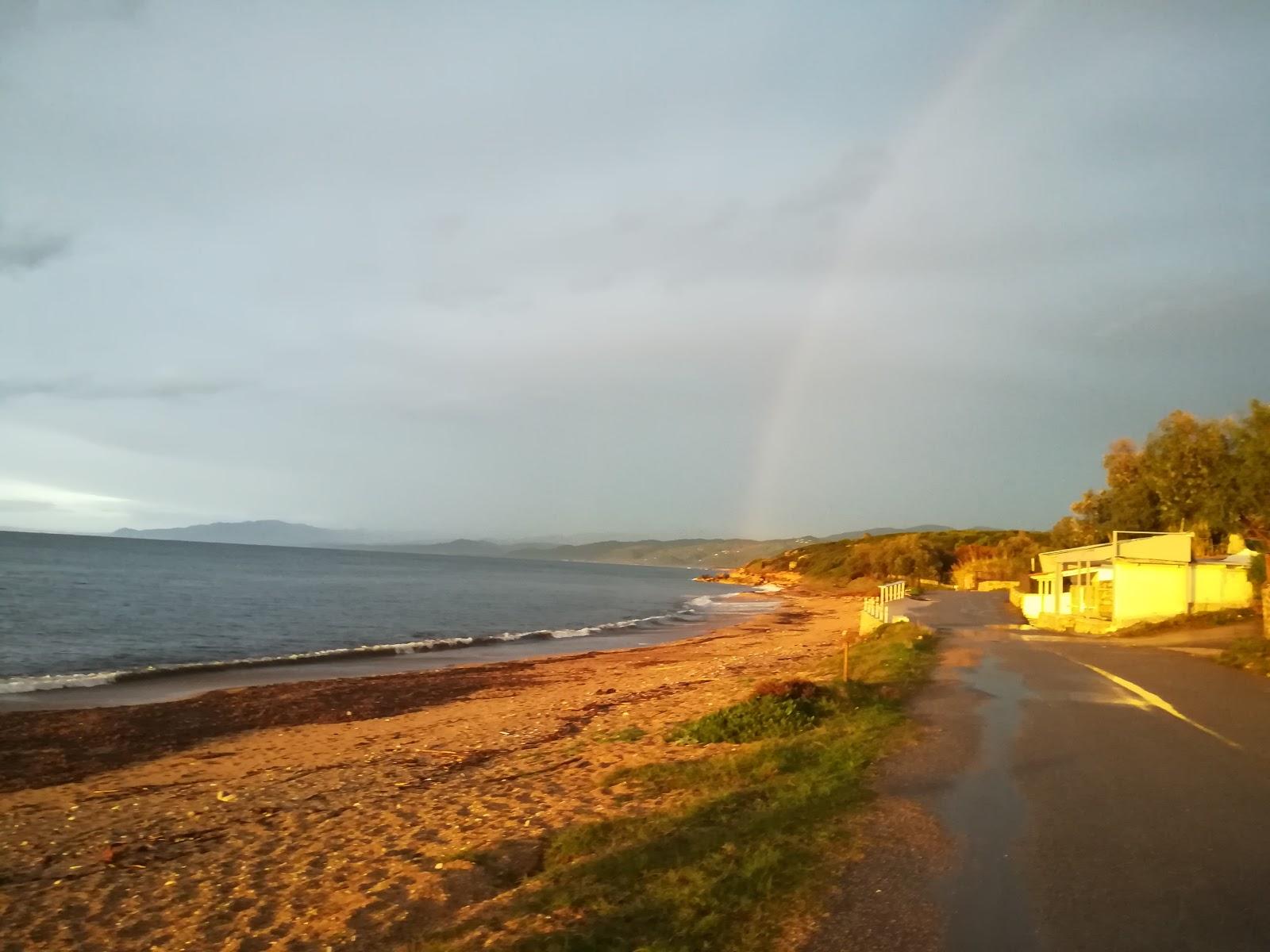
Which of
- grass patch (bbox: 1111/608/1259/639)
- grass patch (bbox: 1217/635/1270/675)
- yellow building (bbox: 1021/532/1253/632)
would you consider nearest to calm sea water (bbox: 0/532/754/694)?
yellow building (bbox: 1021/532/1253/632)

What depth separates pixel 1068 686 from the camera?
1670 cm

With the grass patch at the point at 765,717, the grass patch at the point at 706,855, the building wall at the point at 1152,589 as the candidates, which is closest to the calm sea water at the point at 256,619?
the grass patch at the point at 765,717

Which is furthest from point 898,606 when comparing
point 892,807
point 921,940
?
point 921,940

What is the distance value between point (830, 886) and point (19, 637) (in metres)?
39.5

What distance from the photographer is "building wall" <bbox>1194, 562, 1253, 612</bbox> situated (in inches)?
1142

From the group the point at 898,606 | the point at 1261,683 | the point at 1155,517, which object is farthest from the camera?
the point at 1155,517

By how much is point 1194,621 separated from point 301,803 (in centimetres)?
2723

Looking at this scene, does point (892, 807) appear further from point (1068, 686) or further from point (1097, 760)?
point (1068, 686)

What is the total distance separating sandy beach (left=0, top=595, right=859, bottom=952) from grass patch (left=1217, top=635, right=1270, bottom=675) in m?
9.00

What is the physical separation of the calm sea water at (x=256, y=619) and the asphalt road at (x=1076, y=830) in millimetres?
25471

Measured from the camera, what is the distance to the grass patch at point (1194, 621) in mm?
27312

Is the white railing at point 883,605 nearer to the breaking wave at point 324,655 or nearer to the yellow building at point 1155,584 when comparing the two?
the yellow building at point 1155,584

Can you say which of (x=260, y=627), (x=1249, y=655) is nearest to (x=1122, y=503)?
(x=1249, y=655)

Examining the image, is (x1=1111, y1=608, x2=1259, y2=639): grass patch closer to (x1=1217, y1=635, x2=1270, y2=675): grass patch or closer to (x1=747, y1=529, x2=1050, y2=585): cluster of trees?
(x1=1217, y1=635, x2=1270, y2=675): grass patch
